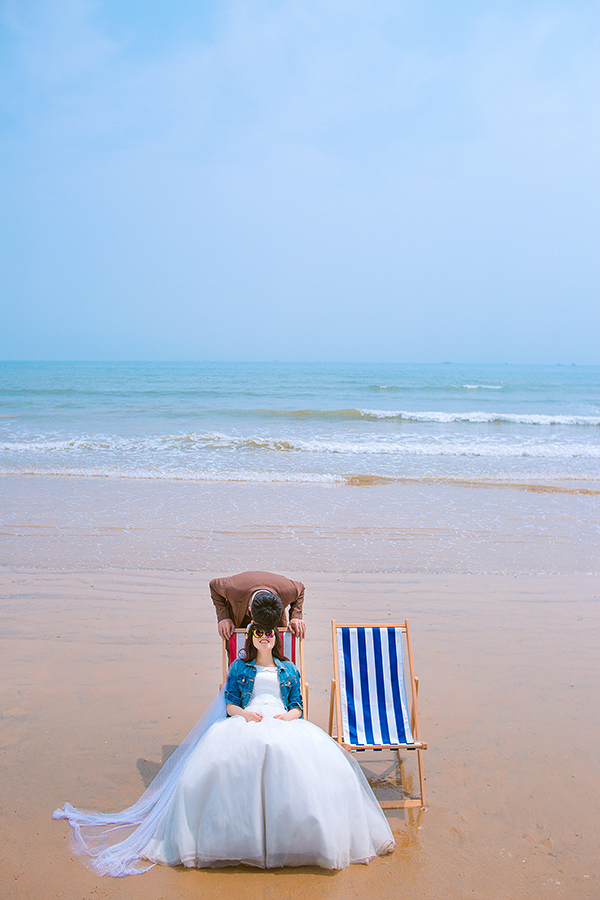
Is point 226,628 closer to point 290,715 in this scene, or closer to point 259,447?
point 290,715

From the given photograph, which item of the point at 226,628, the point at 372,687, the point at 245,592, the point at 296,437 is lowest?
the point at 372,687

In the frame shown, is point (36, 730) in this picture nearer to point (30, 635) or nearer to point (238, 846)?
point (30, 635)

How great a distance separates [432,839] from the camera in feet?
10.6

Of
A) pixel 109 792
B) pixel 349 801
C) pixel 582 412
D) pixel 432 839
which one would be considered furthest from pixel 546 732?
pixel 582 412

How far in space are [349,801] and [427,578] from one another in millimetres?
4306

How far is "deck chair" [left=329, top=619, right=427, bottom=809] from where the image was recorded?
356cm

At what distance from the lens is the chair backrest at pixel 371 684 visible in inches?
143

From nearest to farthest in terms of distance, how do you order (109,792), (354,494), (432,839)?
(432,839) → (109,792) → (354,494)

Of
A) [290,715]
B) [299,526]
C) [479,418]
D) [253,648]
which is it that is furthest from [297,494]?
[479,418]

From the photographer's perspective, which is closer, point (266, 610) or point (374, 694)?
point (266, 610)

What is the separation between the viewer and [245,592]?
11.8 ft

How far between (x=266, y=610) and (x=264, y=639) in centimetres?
19

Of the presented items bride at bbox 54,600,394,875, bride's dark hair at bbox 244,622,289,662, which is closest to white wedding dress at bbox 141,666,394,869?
bride at bbox 54,600,394,875

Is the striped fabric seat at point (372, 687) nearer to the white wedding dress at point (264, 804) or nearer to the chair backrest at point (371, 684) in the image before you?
the chair backrest at point (371, 684)
